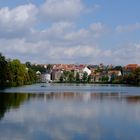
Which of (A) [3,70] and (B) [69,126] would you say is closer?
(B) [69,126]

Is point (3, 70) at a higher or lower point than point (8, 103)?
higher

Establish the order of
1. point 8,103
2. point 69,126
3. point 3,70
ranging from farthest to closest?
1. point 3,70
2. point 8,103
3. point 69,126

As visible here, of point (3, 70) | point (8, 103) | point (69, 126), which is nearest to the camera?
point (69, 126)

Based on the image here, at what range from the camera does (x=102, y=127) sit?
68.4ft

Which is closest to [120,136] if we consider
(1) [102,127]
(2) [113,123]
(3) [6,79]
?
(1) [102,127]

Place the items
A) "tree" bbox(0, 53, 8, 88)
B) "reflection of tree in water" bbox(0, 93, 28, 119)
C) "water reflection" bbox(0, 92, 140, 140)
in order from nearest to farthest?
"water reflection" bbox(0, 92, 140, 140)
"reflection of tree in water" bbox(0, 93, 28, 119)
"tree" bbox(0, 53, 8, 88)

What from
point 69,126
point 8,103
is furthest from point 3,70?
point 69,126

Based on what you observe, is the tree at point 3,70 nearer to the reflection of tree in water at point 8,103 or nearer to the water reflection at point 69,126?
the reflection of tree in water at point 8,103

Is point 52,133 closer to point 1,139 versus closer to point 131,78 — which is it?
point 1,139

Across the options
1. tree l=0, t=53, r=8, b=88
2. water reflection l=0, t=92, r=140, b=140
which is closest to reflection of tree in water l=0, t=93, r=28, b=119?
water reflection l=0, t=92, r=140, b=140

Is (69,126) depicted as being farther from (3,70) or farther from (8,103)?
(3,70)

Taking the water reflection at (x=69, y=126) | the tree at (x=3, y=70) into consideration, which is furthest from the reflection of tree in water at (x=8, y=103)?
the tree at (x=3, y=70)

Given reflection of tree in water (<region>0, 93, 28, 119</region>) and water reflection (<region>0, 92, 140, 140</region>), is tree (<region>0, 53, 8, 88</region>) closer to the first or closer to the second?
reflection of tree in water (<region>0, 93, 28, 119</region>)

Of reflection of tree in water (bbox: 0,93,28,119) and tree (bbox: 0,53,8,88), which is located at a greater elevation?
tree (bbox: 0,53,8,88)
